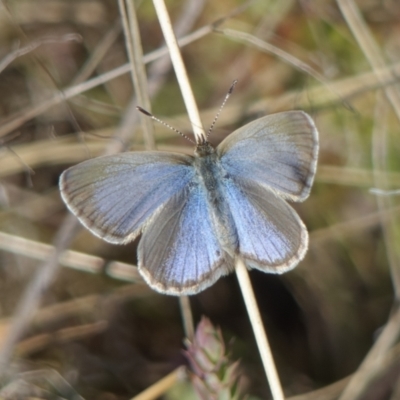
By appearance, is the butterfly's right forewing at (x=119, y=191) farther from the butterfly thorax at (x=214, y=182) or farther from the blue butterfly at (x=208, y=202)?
the butterfly thorax at (x=214, y=182)

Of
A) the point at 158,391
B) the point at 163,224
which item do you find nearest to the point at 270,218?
the point at 163,224

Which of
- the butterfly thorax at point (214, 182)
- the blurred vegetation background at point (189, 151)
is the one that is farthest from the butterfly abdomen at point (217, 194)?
the blurred vegetation background at point (189, 151)

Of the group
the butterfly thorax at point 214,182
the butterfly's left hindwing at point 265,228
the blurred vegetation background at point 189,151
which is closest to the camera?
the butterfly's left hindwing at point 265,228

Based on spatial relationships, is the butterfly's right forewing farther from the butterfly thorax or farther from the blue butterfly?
the butterfly thorax

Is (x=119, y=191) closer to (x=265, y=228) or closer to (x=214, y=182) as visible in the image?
(x=214, y=182)

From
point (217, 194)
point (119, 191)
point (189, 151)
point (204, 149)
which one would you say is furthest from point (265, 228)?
point (189, 151)

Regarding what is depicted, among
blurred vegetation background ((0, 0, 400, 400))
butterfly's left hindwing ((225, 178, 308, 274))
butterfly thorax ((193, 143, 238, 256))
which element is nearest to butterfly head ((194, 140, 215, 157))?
butterfly thorax ((193, 143, 238, 256))

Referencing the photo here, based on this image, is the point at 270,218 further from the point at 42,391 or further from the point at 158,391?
the point at 42,391
